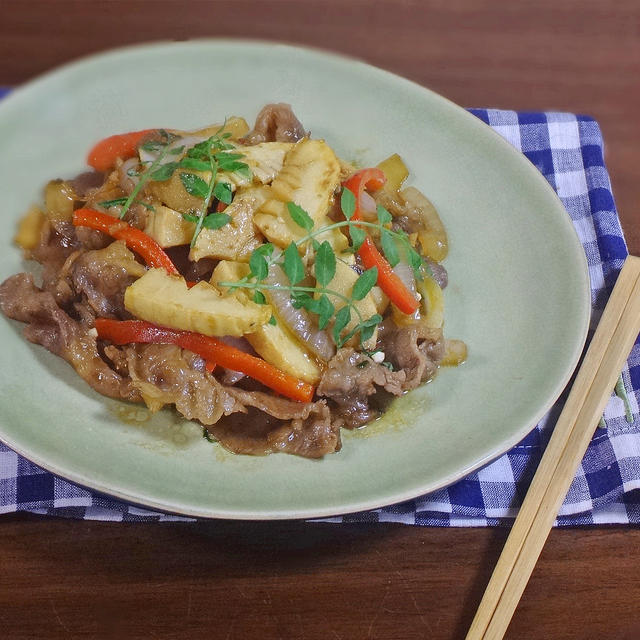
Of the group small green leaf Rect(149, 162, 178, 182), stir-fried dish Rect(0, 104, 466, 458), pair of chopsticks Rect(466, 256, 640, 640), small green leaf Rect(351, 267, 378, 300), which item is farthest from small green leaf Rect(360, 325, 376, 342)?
small green leaf Rect(149, 162, 178, 182)

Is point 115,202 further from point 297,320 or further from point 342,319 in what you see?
point 342,319

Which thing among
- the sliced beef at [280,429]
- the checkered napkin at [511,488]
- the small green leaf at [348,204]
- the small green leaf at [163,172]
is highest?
the small green leaf at [163,172]

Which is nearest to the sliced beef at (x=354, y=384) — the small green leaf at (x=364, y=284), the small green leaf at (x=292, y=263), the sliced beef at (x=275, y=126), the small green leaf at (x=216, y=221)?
the small green leaf at (x=364, y=284)

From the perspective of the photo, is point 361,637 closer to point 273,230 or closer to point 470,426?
point 470,426

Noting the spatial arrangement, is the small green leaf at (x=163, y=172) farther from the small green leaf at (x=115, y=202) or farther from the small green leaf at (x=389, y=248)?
the small green leaf at (x=389, y=248)

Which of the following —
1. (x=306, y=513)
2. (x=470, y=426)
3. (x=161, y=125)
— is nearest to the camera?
(x=306, y=513)

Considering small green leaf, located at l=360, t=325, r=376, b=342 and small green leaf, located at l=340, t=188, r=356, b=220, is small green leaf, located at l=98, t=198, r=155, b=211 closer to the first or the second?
small green leaf, located at l=340, t=188, r=356, b=220

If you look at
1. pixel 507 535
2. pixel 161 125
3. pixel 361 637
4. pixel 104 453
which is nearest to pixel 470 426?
pixel 507 535
